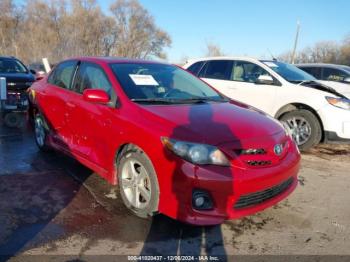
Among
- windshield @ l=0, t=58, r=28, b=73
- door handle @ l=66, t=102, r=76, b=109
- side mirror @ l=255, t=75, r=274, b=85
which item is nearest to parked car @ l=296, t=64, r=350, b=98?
side mirror @ l=255, t=75, r=274, b=85

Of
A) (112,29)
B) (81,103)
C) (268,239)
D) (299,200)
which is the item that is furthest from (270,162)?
(112,29)

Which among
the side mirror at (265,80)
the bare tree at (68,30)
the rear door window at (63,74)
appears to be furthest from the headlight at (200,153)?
the bare tree at (68,30)

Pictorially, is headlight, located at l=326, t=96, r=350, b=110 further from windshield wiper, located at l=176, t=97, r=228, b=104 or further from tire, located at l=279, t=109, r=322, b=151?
windshield wiper, located at l=176, t=97, r=228, b=104

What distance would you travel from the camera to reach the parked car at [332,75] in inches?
361

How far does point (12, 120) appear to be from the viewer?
27.6ft

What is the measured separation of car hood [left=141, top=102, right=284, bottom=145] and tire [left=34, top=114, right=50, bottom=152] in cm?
261

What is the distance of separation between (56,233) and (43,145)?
278cm

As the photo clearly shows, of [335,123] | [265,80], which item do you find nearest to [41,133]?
[265,80]

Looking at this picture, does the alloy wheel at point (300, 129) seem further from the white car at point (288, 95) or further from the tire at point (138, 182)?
the tire at point (138, 182)

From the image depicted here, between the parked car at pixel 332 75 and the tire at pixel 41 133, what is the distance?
22.5ft

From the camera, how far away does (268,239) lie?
11.0 feet

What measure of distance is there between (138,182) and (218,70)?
16.2 feet

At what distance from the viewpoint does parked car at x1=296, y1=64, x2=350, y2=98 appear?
9.16 metres

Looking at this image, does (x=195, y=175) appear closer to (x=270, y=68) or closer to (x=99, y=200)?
(x=99, y=200)
